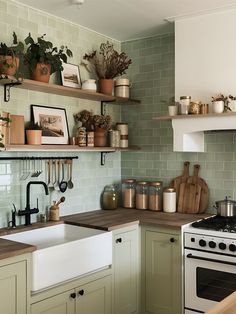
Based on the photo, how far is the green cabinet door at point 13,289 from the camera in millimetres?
2332

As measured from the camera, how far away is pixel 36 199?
338 cm

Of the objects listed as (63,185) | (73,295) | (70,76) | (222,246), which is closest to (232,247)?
(222,246)

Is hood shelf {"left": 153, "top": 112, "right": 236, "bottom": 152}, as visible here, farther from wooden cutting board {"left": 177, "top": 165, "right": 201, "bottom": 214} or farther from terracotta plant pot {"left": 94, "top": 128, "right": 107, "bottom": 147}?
terracotta plant pot {"left": 94, "top": 128, "right": 107, "bottom": 147}

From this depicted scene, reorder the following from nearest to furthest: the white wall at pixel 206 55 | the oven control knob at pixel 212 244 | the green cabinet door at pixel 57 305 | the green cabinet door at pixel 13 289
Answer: the green cabinet door at pixel 13 289 → the green cabinet door at pixel 57 305 → the oven control knob at pixel 212 244 → the white wall at pixel 206 55

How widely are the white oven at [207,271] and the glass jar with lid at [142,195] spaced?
0.89m

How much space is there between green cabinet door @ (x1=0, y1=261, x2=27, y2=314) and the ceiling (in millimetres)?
2071

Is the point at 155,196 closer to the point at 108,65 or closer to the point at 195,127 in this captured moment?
the point at 195,127

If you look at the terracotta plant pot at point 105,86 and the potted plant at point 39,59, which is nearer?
the potted plant at point 39,59

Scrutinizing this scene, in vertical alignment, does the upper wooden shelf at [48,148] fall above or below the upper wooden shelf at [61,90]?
below

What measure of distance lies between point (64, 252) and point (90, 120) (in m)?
1.42

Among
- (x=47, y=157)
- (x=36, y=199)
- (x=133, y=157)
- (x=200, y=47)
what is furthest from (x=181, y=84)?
(x=36, y=199)

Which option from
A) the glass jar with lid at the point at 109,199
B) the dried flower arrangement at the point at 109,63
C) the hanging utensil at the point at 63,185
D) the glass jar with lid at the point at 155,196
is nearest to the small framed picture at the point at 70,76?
the dried flower arrangement at the point at 109,63

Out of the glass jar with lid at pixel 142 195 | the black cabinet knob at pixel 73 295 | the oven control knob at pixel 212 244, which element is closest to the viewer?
the black cabinet knob at pixel 73 295

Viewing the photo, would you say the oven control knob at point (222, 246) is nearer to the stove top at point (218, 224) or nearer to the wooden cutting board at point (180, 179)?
the stove top at point (218, 224)
